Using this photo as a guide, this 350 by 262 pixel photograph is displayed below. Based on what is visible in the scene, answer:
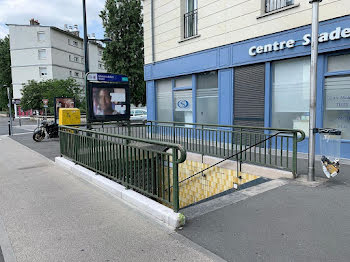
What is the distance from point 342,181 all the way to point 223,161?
2.74 metres

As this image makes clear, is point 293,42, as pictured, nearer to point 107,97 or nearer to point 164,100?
point 107,97

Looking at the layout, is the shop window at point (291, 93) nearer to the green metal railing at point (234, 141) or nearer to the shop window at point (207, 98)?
the green metal railing at point (234, 141)

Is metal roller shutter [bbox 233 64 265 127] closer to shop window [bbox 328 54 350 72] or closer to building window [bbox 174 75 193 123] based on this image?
shop window [bbox 328 54 350 72]

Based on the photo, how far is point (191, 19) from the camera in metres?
11.6

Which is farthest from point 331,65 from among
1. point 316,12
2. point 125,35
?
point 125,35

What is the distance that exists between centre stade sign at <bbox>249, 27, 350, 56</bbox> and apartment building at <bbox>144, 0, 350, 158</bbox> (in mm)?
22

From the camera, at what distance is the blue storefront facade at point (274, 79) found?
23.1ft

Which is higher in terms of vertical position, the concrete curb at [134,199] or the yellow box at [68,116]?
the yellow box at [68,116]

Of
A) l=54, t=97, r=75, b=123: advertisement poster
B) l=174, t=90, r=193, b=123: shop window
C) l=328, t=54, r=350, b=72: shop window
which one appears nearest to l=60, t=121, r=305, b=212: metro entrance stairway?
l=174, t=90, r=193, b=123: shop window

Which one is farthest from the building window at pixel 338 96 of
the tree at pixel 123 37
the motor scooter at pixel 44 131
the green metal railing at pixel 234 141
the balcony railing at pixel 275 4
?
the tree at pixel 123 37

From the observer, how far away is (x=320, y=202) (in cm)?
418

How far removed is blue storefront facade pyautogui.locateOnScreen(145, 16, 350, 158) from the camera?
705cm

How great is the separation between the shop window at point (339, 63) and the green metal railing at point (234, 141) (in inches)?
75.1

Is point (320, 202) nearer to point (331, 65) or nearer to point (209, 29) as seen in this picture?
point (331, 65)
